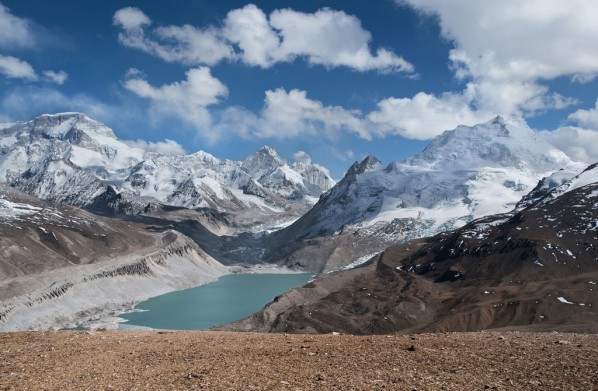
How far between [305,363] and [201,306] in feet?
457

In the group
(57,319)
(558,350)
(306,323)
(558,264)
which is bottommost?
(57,319)

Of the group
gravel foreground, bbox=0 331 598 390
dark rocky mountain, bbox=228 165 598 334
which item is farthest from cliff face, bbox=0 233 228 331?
gravel foreground, bbox=0 331 598 390

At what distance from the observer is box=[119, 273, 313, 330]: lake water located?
127 meters

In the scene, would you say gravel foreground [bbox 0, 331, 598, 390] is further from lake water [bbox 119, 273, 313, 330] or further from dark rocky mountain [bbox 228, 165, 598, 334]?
lake water [bbox 119, 273, 313, 330]

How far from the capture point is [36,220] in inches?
7805

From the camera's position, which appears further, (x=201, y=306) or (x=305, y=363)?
(x=201, y=306)

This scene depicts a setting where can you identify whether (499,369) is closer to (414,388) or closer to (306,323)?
(414,388)

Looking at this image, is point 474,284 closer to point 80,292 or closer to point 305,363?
point 80,292

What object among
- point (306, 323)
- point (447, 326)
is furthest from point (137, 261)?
point (447, 326)

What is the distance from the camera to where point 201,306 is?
15312cm

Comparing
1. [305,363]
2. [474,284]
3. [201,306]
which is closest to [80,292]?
[201,306]

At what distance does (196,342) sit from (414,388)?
11.6 metres

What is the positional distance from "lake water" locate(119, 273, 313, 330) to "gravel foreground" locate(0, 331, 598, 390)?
9887 centimetres

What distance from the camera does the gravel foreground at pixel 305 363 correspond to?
52.8 ft
